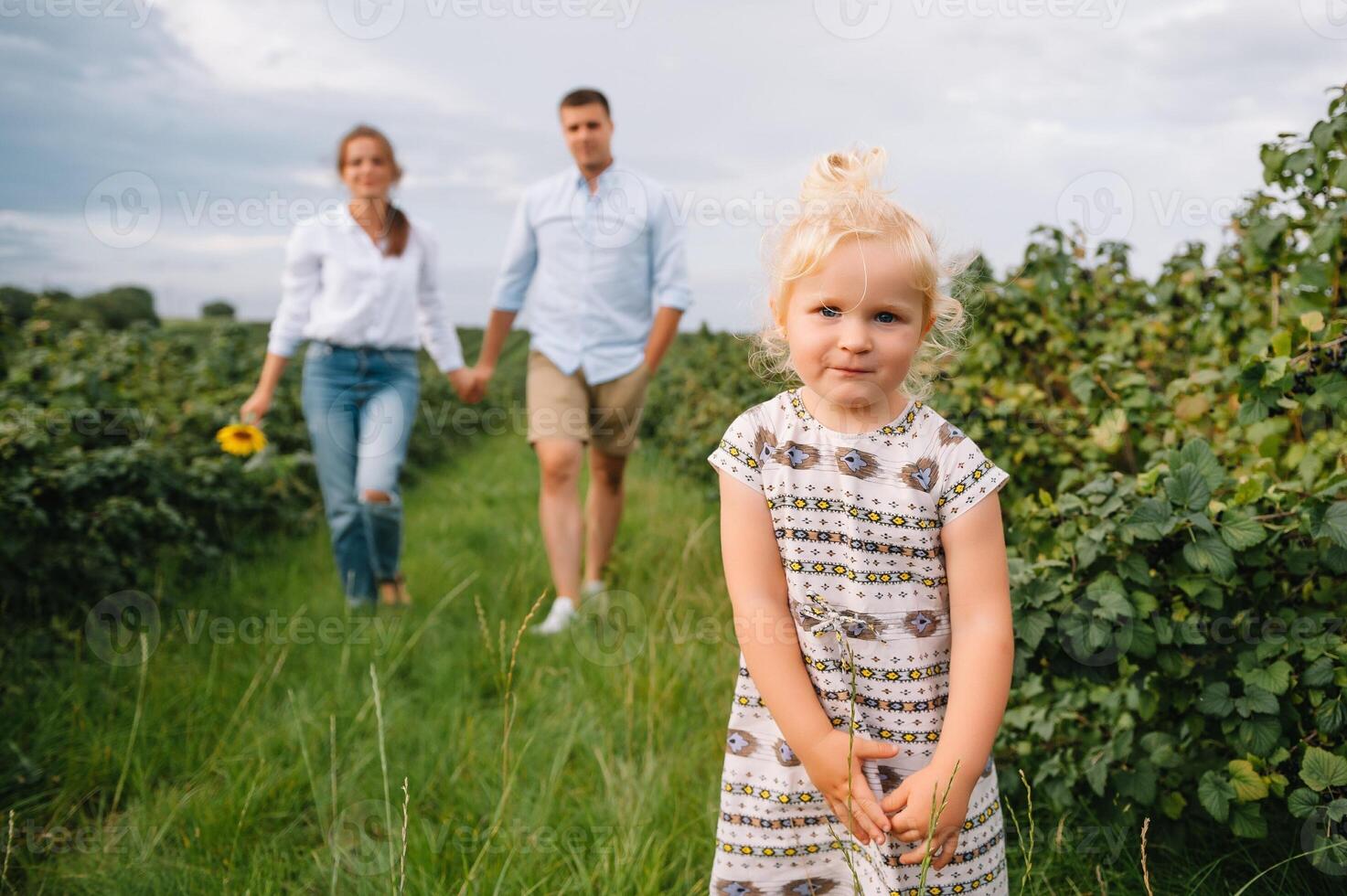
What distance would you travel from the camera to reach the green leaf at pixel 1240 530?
5.70ft

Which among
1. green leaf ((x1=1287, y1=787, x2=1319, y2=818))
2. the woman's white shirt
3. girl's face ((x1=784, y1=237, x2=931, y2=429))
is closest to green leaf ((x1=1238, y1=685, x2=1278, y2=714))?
green leaf ((x1=1287, y1=787, x2=1319, y2=818))

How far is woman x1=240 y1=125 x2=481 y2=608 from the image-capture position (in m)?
4.11

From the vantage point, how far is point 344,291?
411 centimetres

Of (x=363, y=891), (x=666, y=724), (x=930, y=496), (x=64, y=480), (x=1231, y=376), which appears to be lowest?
(x=363, y=891)

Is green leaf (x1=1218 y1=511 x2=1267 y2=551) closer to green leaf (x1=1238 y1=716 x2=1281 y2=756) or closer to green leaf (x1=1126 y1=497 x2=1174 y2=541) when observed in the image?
green leaf (x1=1126 y1=497 x2=1174 y2=541)

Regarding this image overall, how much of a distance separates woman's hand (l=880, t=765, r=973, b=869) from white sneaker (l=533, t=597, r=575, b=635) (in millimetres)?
2523

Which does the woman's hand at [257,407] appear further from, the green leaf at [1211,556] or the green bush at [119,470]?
the green leaf at [1211,556]

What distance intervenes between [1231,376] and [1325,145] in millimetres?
511

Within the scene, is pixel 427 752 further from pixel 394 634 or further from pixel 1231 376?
pixel 1231 376

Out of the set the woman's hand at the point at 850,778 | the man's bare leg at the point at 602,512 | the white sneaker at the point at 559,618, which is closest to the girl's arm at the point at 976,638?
the woman's hand at the point at 850,778

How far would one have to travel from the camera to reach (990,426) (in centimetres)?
277

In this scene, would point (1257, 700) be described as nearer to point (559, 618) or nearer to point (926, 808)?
point (926, 808)

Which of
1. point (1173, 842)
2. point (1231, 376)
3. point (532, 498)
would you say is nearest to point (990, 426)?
point (1231, 376)

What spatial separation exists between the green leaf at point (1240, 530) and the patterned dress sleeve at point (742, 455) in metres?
0.92
